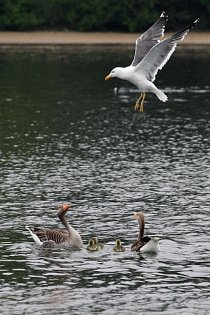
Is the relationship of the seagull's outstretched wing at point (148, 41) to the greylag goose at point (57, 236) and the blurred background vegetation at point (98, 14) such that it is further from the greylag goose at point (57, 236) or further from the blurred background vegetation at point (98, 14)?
the blurred background vegetation at point (98, 14)

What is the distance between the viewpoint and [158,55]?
124 feet

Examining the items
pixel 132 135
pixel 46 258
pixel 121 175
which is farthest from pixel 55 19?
pixel 46 258

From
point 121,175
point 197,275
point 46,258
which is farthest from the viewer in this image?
point 121,175

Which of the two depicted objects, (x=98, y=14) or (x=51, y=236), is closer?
(x=51, y=236)

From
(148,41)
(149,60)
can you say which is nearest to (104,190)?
(148,41)

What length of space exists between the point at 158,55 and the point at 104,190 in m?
8.23

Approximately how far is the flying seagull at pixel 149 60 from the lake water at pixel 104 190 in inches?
172

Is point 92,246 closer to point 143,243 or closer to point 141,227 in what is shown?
point 143,243

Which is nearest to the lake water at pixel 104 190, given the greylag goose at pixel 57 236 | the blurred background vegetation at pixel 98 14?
the greylag goose at pixel 57 236

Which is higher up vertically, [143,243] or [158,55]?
[158,55]

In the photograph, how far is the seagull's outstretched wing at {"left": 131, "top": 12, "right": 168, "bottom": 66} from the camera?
3878cm

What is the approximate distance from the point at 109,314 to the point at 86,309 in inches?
26.8

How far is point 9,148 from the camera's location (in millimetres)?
54062

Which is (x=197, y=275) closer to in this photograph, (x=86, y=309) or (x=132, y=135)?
(x=86, y=309)
